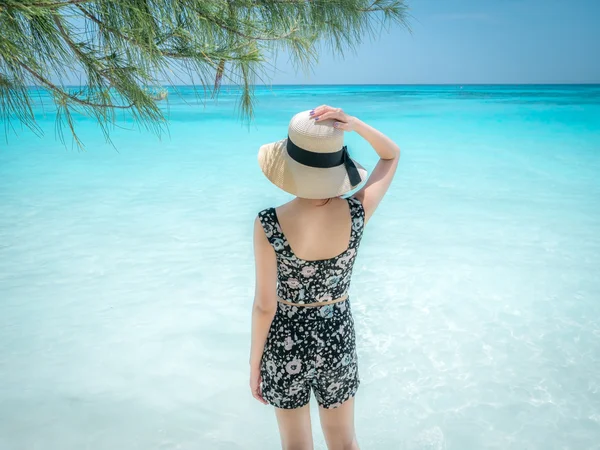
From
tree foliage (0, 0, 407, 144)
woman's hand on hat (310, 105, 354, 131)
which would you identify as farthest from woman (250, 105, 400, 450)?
tree foliage (0, 0, 407, 144)

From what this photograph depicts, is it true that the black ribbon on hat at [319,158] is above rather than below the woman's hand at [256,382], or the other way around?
above

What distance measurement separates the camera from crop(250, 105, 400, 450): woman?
1.16 metres

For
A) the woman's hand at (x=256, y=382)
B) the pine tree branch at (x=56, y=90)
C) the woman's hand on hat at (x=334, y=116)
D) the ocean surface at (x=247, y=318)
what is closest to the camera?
the woman's hand on hat at (x=334, y=116)

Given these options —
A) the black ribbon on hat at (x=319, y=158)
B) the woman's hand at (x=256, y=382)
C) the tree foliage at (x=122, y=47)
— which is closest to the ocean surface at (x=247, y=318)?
the tree foliage at (x=122, y=47)

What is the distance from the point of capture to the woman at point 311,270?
1.16m

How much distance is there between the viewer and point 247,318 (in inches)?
115

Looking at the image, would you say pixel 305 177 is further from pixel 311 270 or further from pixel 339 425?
pixel 339 425

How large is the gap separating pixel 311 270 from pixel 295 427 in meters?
0.42

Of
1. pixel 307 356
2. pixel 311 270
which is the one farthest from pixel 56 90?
pixel 307 356

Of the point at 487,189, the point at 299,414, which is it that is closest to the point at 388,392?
the point at 299,414

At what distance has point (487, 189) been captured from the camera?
19.9ft

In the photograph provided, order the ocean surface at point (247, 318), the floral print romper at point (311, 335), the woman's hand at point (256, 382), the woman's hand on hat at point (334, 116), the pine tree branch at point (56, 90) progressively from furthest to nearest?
the ocean surface at point (247, 318) → the pine tree branch at point (56, 90) → the woman's hand at point (256, 382) → the floral print romper at point (311, 335) → the woman's hand on hat at point (334, 116)

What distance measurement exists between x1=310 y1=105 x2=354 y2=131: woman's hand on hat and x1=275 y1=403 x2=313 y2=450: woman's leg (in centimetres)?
71

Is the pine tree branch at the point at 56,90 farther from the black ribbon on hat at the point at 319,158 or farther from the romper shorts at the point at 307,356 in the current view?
the romper shorts at the point at 307,356
